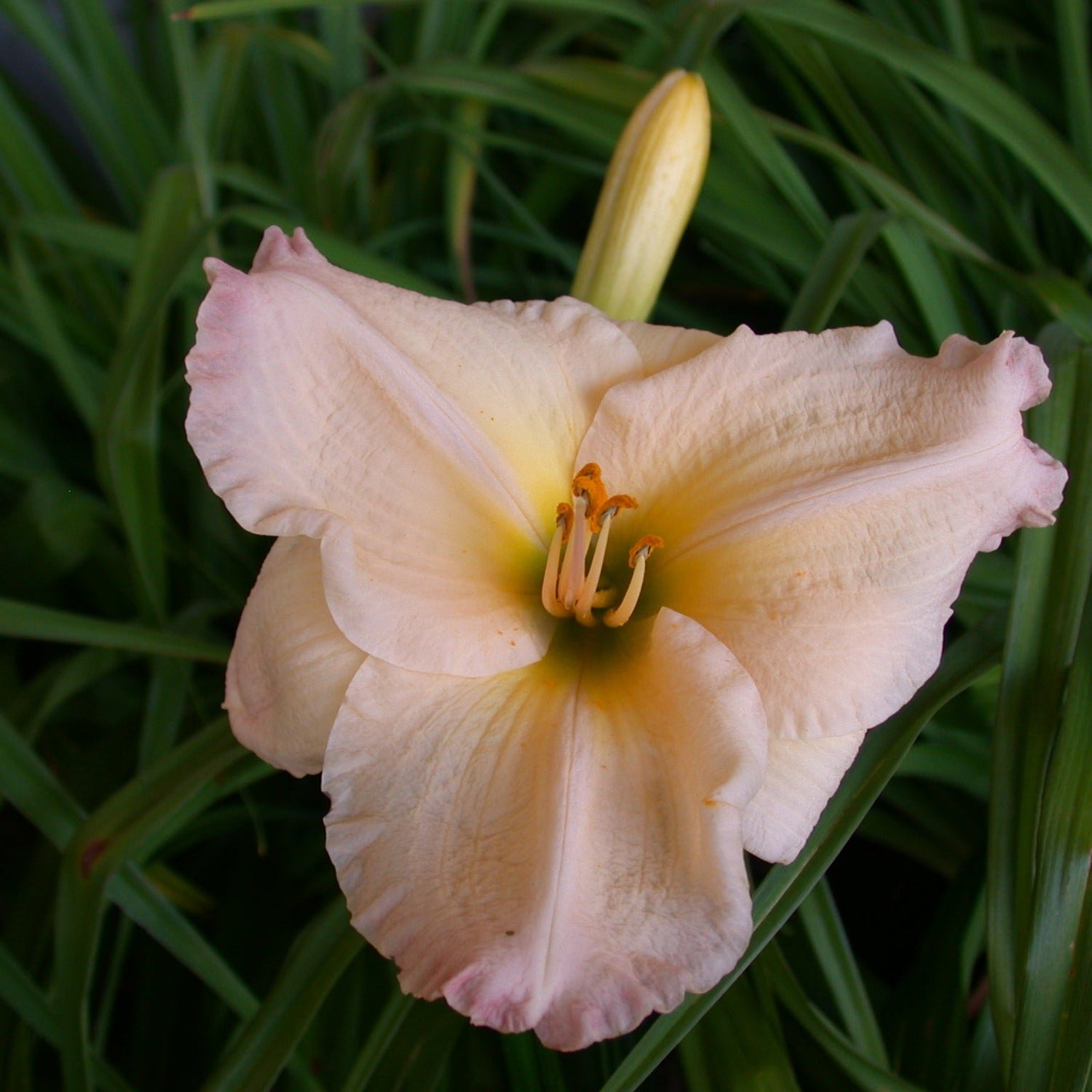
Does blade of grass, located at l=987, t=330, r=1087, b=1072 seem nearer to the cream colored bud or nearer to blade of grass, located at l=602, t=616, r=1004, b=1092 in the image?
blade of grass, located at l=602, t=616, r=1004, b=1092

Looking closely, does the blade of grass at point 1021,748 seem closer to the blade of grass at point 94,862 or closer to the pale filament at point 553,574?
the pale filament at point 553,574

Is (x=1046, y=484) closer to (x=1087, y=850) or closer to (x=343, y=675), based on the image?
(x=1087, y=850)

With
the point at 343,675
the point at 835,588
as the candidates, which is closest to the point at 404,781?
the point at 343,675

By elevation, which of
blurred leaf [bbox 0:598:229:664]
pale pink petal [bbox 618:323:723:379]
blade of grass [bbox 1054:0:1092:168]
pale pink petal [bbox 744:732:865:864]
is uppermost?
blade of grass [bbox 1054:0:1092:168]

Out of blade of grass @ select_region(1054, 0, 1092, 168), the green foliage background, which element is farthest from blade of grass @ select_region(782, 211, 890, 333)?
blade of grass @ select_region(1054, 0, 1092, 168)

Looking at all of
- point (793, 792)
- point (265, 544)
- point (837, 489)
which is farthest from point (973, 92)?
point (265, 544)

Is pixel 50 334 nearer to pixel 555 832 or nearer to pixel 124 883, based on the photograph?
pixel 124 883

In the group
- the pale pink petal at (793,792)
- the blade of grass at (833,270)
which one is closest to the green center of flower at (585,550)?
the pale pink petal at (793,792)
